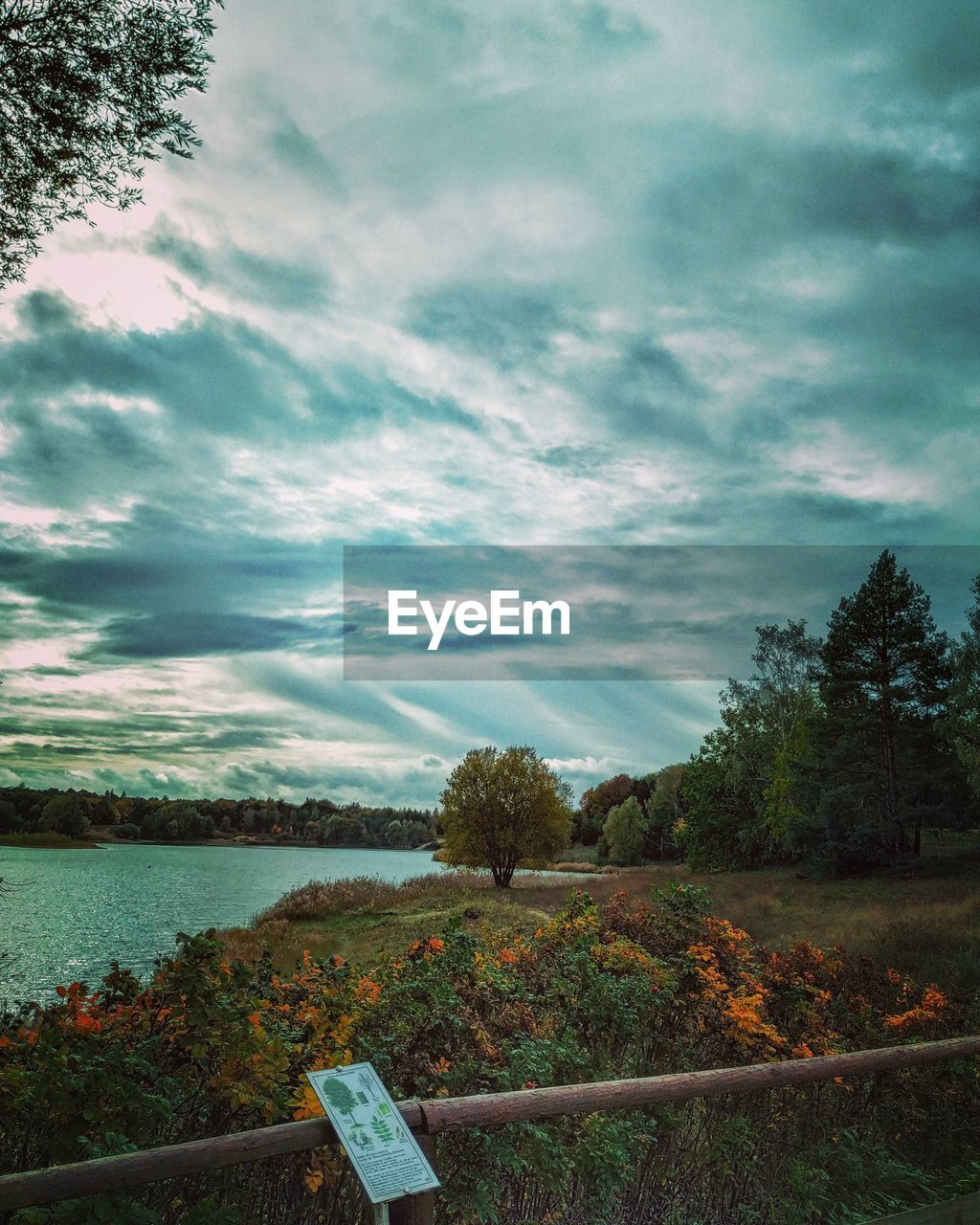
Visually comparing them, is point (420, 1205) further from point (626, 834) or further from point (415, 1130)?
point (626, 834)

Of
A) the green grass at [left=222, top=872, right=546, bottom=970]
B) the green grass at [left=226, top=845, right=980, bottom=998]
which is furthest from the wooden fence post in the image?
the green grass at [left=222, top=872, right=546, bottom=970]

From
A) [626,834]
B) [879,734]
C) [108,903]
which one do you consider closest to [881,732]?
[879,734]

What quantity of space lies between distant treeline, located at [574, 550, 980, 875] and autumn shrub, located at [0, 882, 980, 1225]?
20.1 metres

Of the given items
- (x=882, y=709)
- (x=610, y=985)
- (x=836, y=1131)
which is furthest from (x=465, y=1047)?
(x=882, y=709)

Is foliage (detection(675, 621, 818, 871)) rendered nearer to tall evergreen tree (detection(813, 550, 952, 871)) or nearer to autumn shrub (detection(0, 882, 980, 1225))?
tall evergreen tree (detection(813, 550, 952, 871))

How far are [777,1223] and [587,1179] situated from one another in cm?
115

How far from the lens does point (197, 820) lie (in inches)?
1204

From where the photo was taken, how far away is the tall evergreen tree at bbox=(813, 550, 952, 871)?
26219 millimetres

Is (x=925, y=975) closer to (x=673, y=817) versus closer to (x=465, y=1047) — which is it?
(x=465, y=1047)

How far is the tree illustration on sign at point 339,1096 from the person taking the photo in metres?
2.39

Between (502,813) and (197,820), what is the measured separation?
10.9 meters

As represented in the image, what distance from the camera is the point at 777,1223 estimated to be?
157 inches

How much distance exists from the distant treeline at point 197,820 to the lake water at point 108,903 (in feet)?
4.68

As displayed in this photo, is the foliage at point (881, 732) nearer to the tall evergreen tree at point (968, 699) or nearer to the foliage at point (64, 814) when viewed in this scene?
the tall evergreen tree at point (968, 699)
